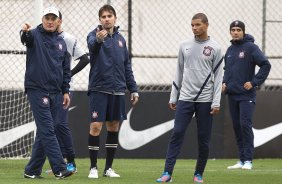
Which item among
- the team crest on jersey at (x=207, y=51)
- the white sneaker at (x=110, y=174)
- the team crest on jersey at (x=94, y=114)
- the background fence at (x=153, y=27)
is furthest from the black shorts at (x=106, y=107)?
the background fence at (x=153, y=27)

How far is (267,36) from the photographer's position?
1688 centimetres

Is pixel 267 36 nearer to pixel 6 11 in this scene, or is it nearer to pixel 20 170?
pixel 6 11

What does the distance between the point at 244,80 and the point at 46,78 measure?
4223 mm

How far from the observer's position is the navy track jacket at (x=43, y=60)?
1065cm

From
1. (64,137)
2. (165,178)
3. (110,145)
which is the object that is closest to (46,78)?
(110,145)

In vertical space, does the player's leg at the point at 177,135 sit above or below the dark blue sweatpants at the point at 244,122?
above

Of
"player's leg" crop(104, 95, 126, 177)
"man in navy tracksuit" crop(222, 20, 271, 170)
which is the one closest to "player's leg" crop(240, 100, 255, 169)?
"man in navy tracksuit" crop(222, 20, 271, 170)

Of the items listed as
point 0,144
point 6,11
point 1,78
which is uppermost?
point 6,11

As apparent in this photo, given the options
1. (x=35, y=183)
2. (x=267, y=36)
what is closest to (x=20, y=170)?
(x=35, y=183)

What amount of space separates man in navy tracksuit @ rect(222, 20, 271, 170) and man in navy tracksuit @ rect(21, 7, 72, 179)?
386cm

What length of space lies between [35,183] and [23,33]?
1.74 m

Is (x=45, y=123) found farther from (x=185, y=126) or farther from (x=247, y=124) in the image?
(x=247, y=124)

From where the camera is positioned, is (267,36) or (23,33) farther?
(267,36)

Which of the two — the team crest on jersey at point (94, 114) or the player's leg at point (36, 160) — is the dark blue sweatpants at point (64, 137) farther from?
the player's leg at point (36, 160)
